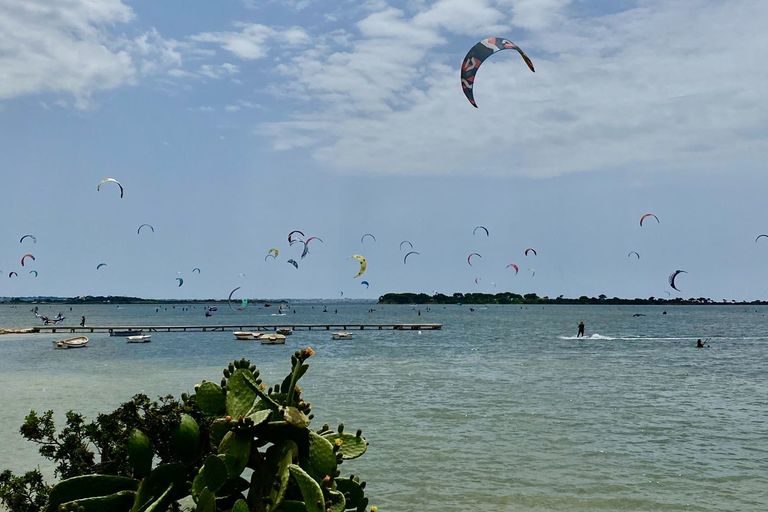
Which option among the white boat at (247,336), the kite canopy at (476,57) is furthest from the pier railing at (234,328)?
the kite canopy at (476,57)

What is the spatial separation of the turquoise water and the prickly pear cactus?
908 cm

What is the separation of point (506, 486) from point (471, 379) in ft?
64.0

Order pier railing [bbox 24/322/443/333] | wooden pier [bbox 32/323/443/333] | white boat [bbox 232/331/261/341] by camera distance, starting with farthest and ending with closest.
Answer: wooden pier [bbox 32/323/443/333] → pier railing [bbox 24/322/443/333] → white boat [bbox 232/331/261/341]

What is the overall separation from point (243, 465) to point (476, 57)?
418 inches

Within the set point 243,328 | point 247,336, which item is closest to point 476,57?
point 247,336

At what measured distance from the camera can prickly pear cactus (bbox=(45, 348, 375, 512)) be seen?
4336mm

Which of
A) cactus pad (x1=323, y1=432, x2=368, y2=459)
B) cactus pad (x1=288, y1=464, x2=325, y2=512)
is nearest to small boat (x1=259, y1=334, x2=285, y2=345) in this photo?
cactus pad (x1=323, y1=432, x2=368, y2=459)

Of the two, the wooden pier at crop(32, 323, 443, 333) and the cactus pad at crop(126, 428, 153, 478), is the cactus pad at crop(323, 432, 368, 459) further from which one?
the wooden pier at crop(32, 323, 443, 333)

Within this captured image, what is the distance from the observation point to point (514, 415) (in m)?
23.1

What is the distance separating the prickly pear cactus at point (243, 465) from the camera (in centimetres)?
434

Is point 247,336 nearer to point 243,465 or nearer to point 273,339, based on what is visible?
point 273,339

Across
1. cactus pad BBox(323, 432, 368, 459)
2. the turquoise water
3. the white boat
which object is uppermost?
cactus pad BBox(323, 432, 368, 459)

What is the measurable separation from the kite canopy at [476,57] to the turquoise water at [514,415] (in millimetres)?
7772

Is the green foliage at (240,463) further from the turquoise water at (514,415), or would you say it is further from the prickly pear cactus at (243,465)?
the turquoise water at (514,415)
